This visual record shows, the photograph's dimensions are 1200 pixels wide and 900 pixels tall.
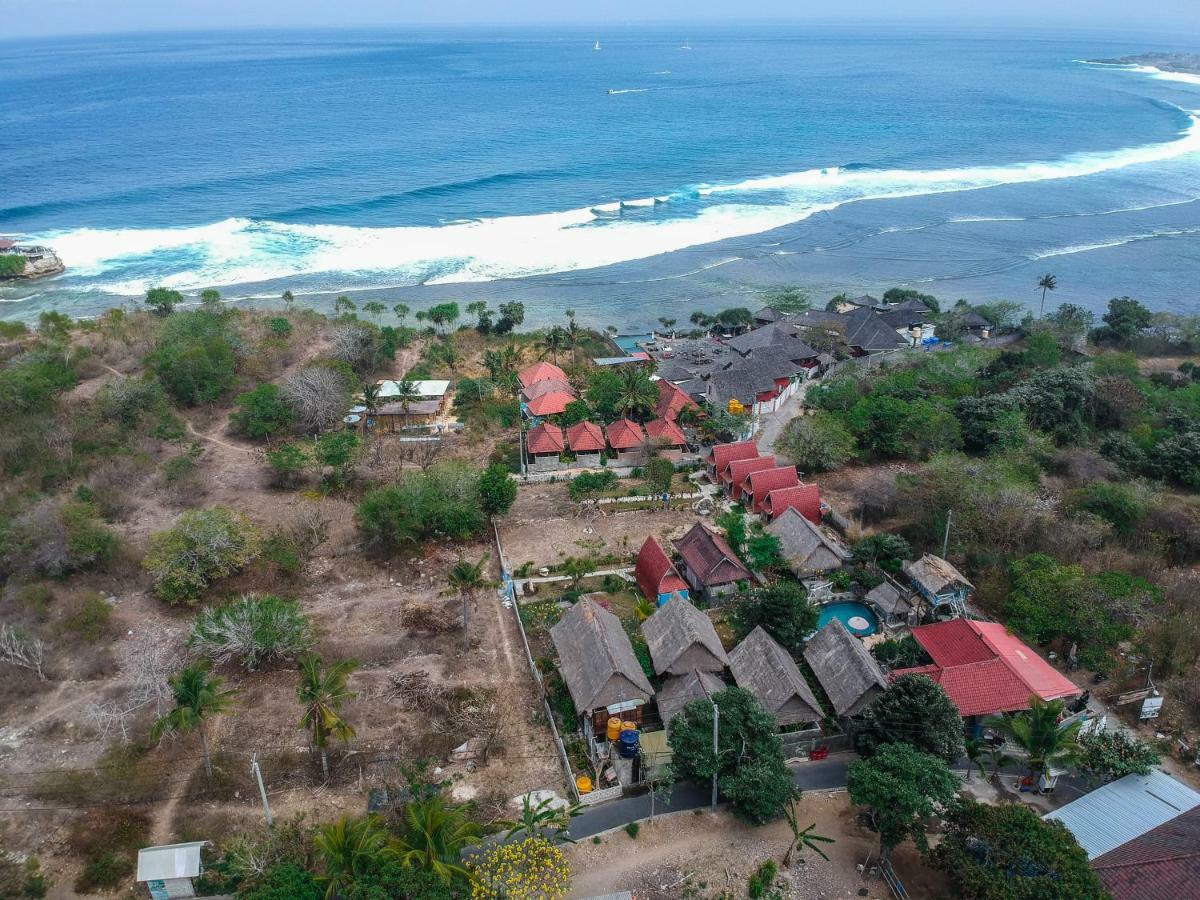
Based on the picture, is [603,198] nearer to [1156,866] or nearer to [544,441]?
[544,441]

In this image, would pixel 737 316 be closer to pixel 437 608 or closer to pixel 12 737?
pixel 437 608

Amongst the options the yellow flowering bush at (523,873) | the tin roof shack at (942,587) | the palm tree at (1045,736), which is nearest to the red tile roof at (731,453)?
the tin roof shack at (942,587)

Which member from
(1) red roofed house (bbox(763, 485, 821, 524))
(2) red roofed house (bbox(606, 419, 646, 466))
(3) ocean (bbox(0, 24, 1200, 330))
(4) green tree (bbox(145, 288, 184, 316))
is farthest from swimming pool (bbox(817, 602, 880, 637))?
(4) green tree (bbox(145, 288, 184, 316))

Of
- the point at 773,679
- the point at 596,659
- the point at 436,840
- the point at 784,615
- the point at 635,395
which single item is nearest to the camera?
the point at 436,840

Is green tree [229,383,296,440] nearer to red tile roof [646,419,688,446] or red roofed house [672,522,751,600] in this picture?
red tile roof [646,419,688,446]

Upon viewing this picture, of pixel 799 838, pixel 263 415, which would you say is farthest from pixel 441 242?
pixel 799 838

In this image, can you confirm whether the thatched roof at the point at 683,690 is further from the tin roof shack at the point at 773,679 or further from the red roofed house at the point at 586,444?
the red roofed house at the point at 586,444
